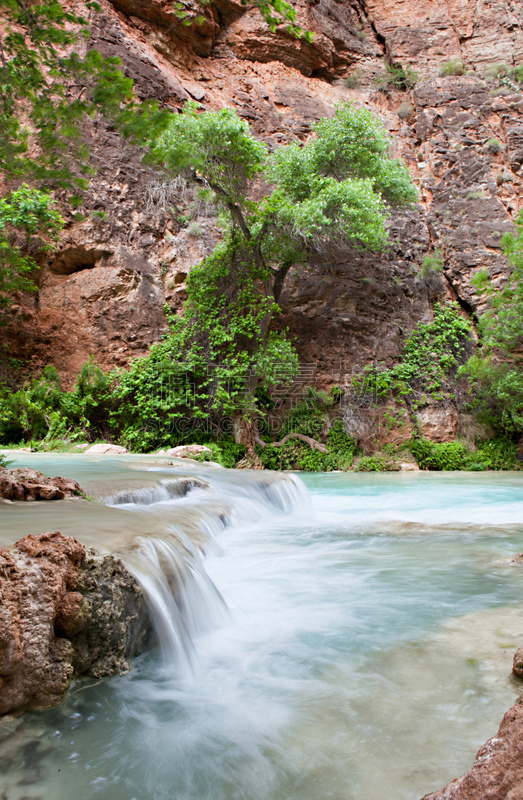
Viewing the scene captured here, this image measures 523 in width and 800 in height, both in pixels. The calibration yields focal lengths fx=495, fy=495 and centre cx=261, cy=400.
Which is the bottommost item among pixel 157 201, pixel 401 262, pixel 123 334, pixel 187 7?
pixel 123 334

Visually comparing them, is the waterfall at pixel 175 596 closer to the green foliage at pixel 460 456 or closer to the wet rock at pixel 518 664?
the wet rock at pixel 518 664

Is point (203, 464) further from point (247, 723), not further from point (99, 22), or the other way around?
point (99, 22)

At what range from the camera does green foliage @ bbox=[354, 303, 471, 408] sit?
14.6m

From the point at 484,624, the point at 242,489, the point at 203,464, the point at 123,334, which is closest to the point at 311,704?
the point at 484,624

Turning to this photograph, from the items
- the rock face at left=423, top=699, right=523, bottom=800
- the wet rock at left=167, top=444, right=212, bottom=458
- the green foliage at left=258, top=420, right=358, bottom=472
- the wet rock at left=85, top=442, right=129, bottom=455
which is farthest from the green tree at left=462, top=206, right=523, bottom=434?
the rock face at left=423, top=699, right=523, bottom=800

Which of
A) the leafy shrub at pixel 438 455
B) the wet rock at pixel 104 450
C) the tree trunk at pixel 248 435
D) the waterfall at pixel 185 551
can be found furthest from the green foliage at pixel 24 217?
the leafy shrub at pixel 438 455

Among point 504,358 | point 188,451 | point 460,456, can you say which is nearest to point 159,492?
point 188,451

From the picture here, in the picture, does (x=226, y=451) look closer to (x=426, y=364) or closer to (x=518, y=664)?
(x=426, y=364)

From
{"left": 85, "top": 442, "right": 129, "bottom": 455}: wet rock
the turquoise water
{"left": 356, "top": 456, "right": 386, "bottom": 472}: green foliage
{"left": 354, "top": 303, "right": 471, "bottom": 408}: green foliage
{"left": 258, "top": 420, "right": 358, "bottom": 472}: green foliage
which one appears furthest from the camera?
{"left": 354, "top": 303, "right": 471, "bottom": 408}: green foliage

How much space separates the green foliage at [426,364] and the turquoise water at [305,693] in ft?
34.1

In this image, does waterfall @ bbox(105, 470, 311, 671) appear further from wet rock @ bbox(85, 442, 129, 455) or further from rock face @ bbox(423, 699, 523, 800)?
wet rock @ bbox(85, 442, 129, 455)

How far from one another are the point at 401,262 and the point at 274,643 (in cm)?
1547

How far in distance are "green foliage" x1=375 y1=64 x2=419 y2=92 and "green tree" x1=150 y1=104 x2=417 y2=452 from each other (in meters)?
7.83

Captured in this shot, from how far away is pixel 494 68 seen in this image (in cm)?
1972
